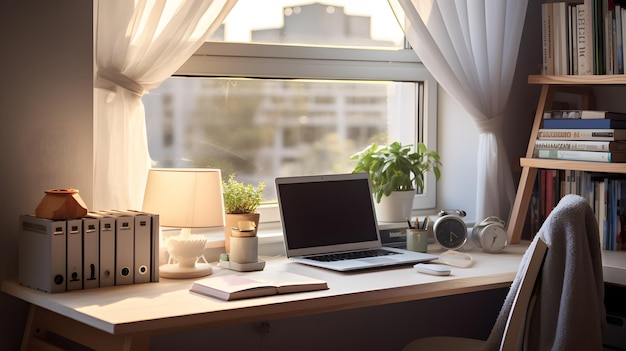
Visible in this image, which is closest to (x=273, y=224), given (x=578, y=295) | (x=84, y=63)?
(x=84, y=63)

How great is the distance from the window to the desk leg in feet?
2.31

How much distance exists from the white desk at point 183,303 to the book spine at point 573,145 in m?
0.57

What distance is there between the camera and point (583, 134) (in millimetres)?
2951

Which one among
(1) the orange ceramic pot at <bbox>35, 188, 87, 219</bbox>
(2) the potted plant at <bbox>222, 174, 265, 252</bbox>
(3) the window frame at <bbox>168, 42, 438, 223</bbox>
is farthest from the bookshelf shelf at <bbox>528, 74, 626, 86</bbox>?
(1) the orange ceramic pot at <bbox>35, 188, 87, 219</bbox>

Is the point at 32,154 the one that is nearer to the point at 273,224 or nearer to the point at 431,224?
the point at 273,224

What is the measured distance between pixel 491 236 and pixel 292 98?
0.85 m

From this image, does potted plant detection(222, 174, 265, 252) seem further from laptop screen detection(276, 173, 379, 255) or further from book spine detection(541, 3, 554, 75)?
book spine detection(541, 3, 554, 75)

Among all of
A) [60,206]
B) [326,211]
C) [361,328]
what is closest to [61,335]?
[60,206]

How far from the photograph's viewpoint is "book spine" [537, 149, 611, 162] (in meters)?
2.87

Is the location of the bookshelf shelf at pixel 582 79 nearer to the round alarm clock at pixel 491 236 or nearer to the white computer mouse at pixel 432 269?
the round alarm clock at pixel 491 236

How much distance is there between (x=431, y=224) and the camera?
310cm

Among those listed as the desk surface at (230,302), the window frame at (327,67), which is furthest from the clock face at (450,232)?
the window frame at (327,67)

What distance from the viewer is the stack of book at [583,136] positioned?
2.87m

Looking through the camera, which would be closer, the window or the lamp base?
the lamp base
